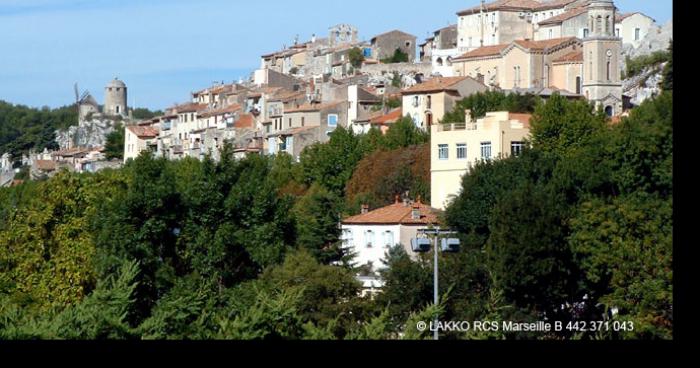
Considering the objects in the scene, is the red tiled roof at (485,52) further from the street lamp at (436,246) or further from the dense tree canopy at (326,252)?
the street lamp at (436,246)

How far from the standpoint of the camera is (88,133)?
36531 millimetres

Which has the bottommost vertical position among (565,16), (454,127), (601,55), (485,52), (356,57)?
(454,127)

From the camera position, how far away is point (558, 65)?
3559 centimetres

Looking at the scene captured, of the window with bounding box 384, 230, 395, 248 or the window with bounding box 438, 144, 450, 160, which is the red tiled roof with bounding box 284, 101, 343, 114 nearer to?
the window with bounding box 438, 144, 450, 160

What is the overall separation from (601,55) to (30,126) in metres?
13.8

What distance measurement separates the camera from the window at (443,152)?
20797 millimetres

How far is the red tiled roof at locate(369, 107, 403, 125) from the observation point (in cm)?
3084

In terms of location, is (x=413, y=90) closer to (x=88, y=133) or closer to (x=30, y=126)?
(x=30, y=126)

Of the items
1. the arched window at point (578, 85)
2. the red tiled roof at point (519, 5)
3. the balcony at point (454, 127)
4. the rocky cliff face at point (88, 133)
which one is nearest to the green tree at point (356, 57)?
the red tiled roof at point (519, 5)

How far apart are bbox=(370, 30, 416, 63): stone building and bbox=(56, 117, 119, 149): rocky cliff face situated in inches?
419

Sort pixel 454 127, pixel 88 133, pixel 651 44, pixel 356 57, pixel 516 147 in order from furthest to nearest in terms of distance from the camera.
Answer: pixel 356 57
pixel 651 44
pixel 88 133
pixel 454 127
pixel 516 147

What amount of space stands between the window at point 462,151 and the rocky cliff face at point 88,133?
44.7 feet

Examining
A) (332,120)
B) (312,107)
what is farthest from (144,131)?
(332,120)

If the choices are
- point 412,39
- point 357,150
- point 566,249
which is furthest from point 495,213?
point 412,39
